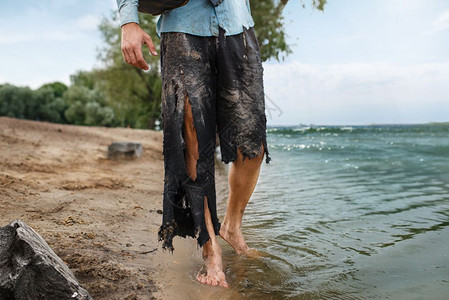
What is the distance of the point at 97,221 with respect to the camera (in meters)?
2.89

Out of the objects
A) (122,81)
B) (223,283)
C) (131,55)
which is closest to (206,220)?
(223,283)

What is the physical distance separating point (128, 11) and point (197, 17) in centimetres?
37

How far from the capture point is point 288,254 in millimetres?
2555

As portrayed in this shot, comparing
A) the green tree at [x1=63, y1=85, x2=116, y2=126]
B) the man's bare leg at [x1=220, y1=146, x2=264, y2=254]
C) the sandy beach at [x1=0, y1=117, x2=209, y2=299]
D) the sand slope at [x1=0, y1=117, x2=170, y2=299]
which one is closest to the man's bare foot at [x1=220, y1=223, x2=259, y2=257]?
the man's bare leg at [x1=220, y1=146, x2=264, y2=254]

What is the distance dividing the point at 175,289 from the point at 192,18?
140 cm

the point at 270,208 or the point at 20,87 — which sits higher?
the point at 20,87

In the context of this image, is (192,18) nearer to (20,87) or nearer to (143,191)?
(143,191)

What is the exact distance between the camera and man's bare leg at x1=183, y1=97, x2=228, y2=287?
214 centimetres

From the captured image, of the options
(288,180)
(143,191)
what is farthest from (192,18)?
(288,180)

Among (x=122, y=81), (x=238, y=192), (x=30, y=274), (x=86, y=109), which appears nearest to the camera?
(x=30, y=274)

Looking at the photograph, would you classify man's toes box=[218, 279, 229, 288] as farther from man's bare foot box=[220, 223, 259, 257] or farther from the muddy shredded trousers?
man's bare foot box=[220, 223, 259, 257]

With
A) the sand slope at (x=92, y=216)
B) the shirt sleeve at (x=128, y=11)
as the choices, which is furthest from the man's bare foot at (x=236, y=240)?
the shirt sleeve at (x=128, y=11)

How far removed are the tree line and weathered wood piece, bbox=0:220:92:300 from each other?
2.40 m

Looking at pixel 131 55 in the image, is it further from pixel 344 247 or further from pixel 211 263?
pixel 344 247
